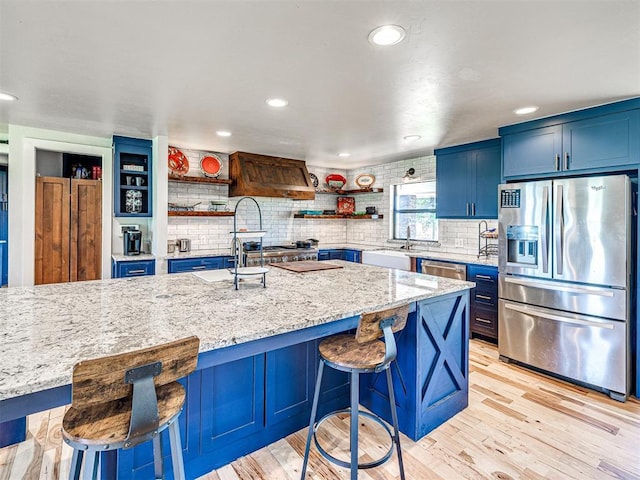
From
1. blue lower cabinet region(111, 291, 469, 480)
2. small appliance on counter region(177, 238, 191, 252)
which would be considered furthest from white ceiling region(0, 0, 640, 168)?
small appliance on counter region(177, 238, 191, 252)

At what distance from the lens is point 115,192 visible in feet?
13.0

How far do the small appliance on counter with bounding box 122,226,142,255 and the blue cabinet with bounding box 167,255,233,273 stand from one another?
0.45 meters

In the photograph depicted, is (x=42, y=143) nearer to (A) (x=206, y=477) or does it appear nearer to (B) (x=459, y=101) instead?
(A) (x=206, y=477)

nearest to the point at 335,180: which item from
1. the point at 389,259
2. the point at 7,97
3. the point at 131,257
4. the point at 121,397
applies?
the point at 389,259

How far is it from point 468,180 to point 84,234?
492cm

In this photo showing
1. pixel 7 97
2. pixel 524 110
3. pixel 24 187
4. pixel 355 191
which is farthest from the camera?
pixel 355 191

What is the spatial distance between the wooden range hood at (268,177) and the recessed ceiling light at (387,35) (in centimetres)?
310

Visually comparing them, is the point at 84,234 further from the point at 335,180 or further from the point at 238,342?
the point at 238,342

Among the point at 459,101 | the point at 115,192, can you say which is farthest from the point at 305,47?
the point at 115,192

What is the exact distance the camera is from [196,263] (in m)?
4.16

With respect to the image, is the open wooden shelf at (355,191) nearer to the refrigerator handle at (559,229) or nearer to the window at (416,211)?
the window at (416,211)

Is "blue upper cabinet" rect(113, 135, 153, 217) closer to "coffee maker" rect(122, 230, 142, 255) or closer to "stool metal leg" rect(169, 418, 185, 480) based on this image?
"coffee maker" rect(122, 230, 142, 255)

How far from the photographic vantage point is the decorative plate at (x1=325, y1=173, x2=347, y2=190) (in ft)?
20.1

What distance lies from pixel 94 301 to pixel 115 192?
2.67m
